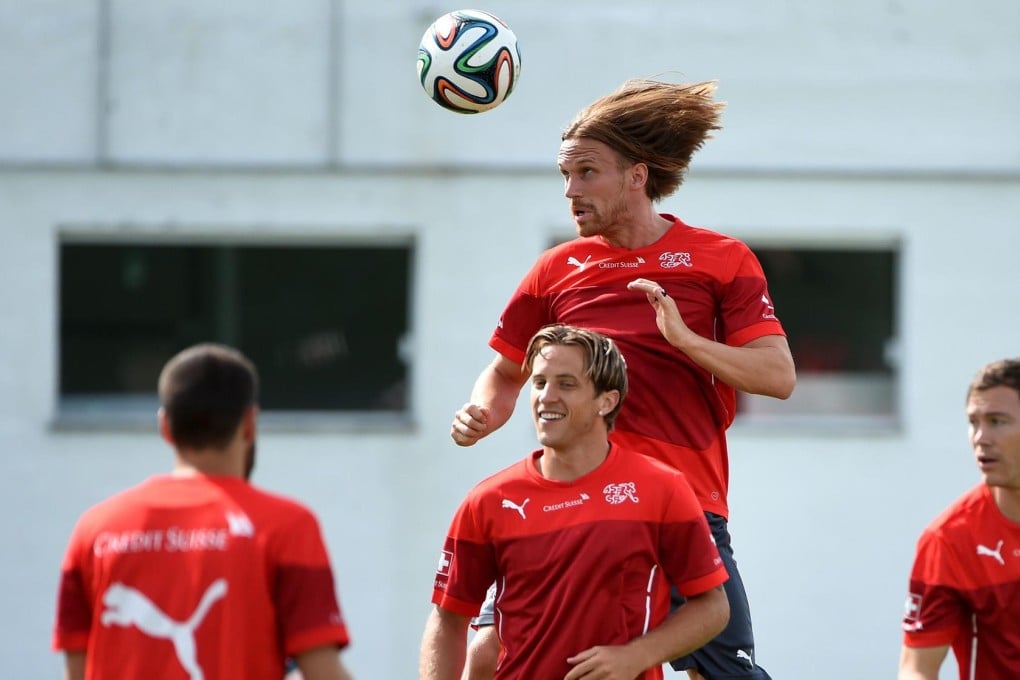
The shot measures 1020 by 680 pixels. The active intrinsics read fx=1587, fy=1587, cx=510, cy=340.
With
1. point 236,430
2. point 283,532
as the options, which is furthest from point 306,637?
point 236,430

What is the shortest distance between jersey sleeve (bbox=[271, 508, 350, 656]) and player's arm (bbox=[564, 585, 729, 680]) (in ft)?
2.85

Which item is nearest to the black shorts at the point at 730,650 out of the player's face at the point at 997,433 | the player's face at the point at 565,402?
the player's face at the point at 565,402

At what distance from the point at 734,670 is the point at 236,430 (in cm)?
198

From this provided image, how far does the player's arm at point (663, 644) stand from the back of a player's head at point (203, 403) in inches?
48.5

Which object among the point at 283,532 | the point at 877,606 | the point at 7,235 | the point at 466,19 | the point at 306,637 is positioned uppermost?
the point at 466,19

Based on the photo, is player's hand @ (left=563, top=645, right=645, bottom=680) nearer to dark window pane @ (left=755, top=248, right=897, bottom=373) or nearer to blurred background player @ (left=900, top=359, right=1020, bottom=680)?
blurred background player @ (left=900, top=359, right=1020, bottom=680)

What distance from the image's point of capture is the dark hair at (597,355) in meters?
4.89

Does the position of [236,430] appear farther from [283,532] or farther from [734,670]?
[734,670]

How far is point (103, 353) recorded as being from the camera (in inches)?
443

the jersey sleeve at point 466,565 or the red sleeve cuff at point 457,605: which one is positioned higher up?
the jersey sleeve at point 466,565

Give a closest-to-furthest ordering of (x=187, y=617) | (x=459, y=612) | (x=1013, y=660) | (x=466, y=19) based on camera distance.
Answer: (x=187, y=617) < (x=459, y=612) < (x=1013, y=660) < (x=466, y=19)

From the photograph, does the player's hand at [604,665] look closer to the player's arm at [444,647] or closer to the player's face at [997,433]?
the player's arm at [444,647]

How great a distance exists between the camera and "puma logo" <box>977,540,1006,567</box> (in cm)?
534

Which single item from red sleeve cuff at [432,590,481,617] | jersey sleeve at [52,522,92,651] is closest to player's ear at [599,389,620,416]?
red sleeve cuff at [432,590,481,617]
